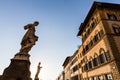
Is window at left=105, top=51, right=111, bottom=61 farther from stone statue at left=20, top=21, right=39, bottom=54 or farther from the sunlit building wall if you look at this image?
stone statue at left=20, top=21, right=39, bottom=54

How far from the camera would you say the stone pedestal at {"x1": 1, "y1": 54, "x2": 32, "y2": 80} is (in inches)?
160

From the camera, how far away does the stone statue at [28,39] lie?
4.90m

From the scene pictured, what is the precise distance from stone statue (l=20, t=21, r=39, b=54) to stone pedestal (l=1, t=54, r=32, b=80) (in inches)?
17.4

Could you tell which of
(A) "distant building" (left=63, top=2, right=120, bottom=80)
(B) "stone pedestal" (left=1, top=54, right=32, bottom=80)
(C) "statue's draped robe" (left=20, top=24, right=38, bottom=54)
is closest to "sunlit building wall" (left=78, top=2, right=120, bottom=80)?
(A) "distant building" (left=63, top=2, right=120, bottom=80)

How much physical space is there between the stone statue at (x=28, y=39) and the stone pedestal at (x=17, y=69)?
0.44 m

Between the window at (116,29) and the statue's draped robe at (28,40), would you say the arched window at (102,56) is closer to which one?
the window at (116,29)

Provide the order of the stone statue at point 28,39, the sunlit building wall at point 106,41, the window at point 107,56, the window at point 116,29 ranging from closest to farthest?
1. the stone statue at point 28,39
2. the sunlit building wall at point 106,41
3. the window at point 107,56
4. the window at point 116,29

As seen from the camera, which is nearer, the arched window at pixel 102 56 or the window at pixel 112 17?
the arched window at pixel 102 56

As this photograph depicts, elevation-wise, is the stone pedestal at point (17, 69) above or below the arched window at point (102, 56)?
below

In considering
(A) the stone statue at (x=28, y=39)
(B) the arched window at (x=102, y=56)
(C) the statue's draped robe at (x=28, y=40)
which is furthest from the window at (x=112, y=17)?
(C) the statue's draped robe at (x=28, y=40)

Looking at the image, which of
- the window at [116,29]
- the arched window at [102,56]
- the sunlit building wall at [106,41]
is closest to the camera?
the sunlit building wall at [106,41]

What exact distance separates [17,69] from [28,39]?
5.27 ft

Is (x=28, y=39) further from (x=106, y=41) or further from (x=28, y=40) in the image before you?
(x=106, y=41)

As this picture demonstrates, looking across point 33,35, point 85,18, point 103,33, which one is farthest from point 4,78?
point 85,18
